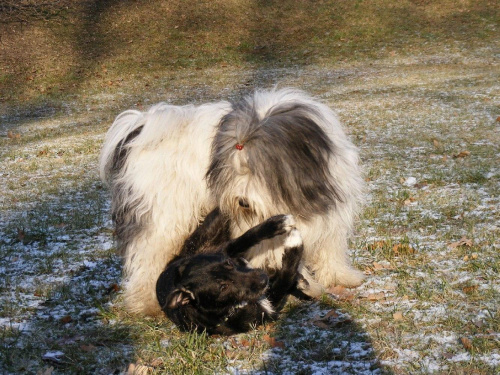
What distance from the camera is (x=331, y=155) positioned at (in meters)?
3.76

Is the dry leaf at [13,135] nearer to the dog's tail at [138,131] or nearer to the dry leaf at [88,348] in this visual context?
the dog's tail at [138,131]

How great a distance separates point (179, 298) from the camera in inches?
138

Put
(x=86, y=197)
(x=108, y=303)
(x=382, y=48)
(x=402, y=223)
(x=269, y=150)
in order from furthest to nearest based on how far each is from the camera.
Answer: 1. (x=382, y=48)
2. (x=86, y=197)
3. (x=402, y=223)
4. (x=108, y=303)
5. (x=269, y=150)

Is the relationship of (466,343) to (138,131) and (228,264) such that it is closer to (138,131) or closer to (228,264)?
(228,264)

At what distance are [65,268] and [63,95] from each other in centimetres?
1271

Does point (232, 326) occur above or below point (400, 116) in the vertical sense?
above

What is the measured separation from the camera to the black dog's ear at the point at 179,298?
3.50 metres

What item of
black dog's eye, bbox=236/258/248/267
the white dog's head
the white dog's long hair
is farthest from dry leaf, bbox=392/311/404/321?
black dog's eye, bbox=236/258/248/267

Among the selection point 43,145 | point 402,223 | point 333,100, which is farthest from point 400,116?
point 43,145

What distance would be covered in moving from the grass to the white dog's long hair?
37 centimetres

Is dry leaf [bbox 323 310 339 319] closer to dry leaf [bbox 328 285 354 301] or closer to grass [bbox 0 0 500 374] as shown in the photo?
grass [bbox 0 0 500 374]

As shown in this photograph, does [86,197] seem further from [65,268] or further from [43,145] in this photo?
[43,145]

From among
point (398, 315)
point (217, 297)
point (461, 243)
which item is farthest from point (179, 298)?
point (461, 243)

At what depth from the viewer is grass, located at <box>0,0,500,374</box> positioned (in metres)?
3.29
